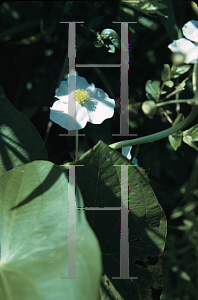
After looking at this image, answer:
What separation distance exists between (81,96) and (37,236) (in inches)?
9.4

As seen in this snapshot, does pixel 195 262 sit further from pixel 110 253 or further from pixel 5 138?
pixel 5 138

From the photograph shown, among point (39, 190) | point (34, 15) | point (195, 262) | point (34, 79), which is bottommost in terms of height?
point (195, 262)

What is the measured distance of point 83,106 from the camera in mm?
477

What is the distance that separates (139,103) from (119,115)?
5 cm

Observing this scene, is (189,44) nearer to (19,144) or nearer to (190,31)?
(190,31)

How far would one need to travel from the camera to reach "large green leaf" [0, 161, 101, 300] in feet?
1.08

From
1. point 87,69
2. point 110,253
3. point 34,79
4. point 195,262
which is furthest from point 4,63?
point 195,262

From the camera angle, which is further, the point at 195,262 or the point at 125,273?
the point at 195,262

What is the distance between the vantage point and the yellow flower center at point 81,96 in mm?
470

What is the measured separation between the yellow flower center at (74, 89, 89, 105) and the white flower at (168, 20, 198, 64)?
162mm

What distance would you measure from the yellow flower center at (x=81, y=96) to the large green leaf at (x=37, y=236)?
157 millimetres

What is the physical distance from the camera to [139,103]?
1.95 feet

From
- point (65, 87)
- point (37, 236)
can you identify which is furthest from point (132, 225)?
point (65, 87)

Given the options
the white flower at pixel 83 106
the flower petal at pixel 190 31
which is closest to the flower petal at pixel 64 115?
the white flower at pixel 83 106
